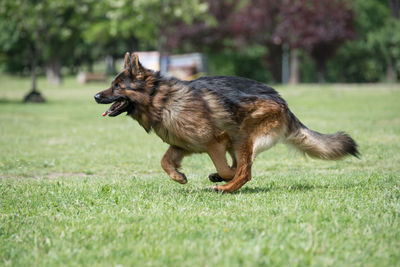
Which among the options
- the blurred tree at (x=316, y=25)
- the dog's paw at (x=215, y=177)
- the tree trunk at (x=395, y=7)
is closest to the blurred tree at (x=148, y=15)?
the blurred tree at (x=316, y=25)

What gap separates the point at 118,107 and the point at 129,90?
0.25 metres

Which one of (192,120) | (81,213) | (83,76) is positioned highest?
(192,120)

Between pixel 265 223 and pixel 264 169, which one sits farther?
pixel 264 169

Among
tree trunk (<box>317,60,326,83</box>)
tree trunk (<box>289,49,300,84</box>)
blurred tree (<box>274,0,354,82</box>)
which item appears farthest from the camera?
tree trunk (<box>289,49,300,84</box>)

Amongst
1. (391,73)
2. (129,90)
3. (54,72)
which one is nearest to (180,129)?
(129,90)

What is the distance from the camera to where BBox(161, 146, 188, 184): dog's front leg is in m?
6.18

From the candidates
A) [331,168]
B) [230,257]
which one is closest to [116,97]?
[230,257]

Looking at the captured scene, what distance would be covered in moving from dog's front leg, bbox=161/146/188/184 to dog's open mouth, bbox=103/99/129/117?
840mm

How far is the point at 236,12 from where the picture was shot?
36.2 m

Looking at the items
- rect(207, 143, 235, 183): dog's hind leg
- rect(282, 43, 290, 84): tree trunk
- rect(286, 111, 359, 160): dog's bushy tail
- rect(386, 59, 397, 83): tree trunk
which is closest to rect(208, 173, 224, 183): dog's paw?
rect(207, 143, 235, 183): dog's hind leg

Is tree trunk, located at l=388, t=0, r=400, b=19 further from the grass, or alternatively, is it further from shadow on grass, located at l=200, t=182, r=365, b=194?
shadow on grass, located at l=200, t=182, r=365, b=194

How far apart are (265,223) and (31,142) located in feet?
29.8

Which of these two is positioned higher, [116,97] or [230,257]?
[116,97]

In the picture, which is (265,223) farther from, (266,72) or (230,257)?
(266,72)
